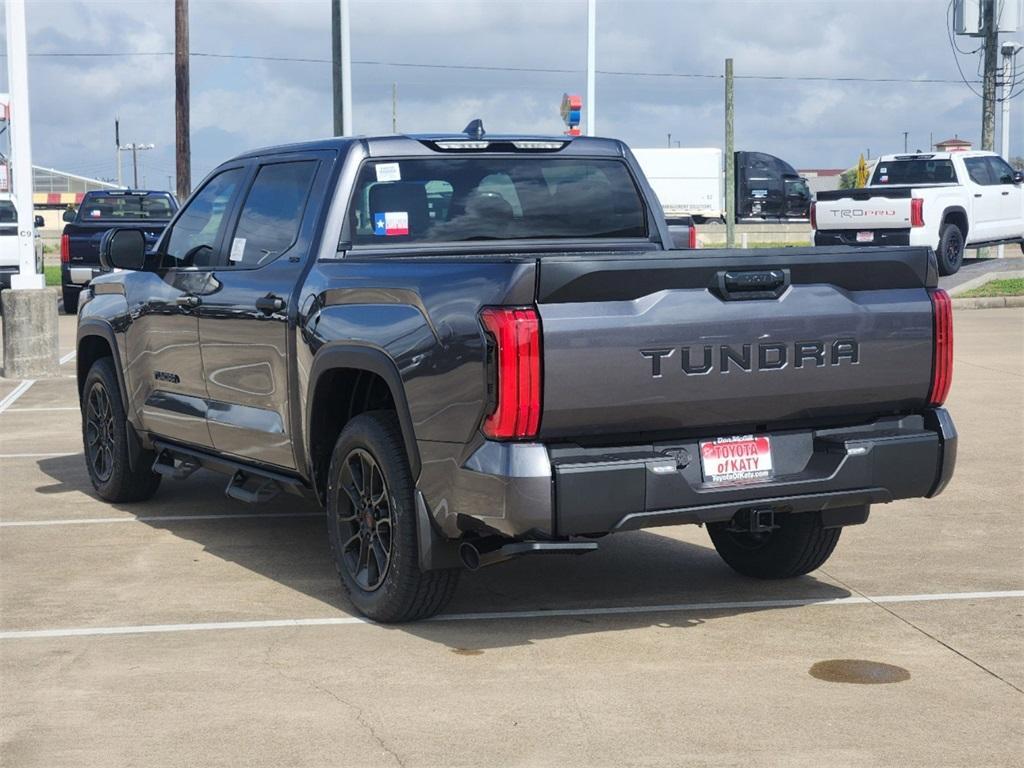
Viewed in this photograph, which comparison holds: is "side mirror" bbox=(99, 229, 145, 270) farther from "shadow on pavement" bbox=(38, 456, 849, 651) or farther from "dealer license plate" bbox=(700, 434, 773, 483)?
"dealer license plate" bbox=(700, 434, 773, 483)

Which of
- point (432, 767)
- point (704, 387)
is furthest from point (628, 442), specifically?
point (432, 767)

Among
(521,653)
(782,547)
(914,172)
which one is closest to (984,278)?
(914,172)

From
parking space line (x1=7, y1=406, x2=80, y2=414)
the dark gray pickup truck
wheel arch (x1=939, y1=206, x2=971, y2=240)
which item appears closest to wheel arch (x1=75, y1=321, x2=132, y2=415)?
the dark gray pickup truck

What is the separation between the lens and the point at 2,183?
200 feet

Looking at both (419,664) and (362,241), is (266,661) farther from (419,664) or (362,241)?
(362,241)

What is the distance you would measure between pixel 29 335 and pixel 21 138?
228cm

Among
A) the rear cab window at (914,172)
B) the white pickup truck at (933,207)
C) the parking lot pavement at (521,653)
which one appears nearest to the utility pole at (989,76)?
the white pickup truck at (933,207)

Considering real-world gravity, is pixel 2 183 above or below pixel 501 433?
above

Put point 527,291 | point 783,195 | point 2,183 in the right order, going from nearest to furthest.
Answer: point 527,291 < point 783,195 < point 2,183

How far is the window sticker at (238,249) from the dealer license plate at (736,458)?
9.35 feet

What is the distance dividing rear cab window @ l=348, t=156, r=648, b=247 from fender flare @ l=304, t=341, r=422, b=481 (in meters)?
0.69

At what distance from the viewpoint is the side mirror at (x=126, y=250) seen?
808 cm

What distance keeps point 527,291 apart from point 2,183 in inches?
2349

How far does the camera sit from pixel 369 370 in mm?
6062
